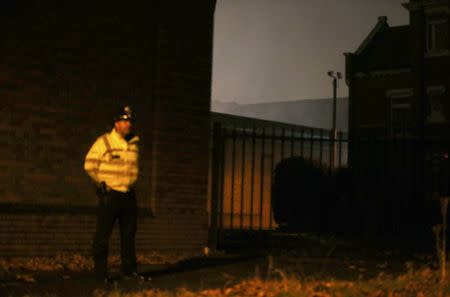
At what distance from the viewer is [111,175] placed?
896 centimetres

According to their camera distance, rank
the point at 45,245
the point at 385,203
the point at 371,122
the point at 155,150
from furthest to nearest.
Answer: the point at 371,122 < the point at 385,203 < the point at 155,150 < the point at 45,245

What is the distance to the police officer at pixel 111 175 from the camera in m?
8.92

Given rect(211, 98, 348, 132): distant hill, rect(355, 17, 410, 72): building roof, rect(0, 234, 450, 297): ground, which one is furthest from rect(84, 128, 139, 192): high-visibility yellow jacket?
rect(211, 98, 348, 132): distant hill

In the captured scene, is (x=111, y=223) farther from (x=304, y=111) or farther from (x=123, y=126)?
(x=304, y=111)

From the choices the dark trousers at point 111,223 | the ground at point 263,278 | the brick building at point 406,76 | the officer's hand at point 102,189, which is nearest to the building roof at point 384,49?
the brick building at point 406,76

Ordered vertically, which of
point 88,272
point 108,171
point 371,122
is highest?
point 371,122

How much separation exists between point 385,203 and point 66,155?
7.68m

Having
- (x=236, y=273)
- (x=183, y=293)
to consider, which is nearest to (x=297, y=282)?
(x=183, y=293)

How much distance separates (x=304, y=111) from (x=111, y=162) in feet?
231

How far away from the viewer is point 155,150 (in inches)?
473

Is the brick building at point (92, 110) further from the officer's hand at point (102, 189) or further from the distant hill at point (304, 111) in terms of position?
the distant hill at point (304, 111)

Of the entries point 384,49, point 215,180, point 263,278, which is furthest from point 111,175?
point 384,49

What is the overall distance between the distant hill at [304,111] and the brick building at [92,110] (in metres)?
58.2

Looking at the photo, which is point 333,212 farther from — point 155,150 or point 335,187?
point 155,150
